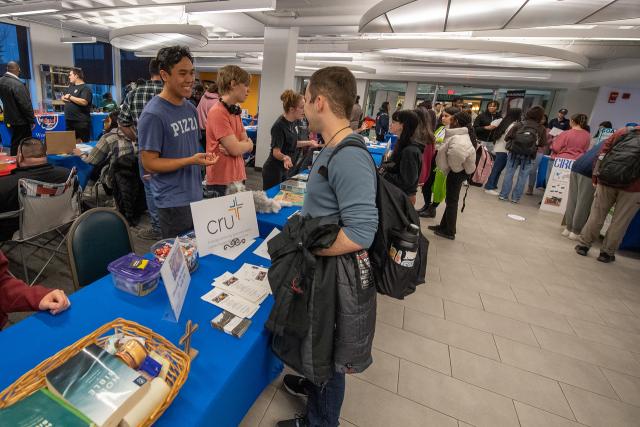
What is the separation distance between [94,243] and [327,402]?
1262mm

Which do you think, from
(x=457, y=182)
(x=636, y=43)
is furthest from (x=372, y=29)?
(x=636, y=43)

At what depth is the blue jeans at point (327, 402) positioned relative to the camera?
51.3 inches

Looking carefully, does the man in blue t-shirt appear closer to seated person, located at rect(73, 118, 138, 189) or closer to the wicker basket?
the wicker basket

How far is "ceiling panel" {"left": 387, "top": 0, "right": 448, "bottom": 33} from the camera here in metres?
3.30

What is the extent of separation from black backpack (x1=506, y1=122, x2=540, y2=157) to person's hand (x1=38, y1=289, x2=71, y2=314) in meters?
6.77

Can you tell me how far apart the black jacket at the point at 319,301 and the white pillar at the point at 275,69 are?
5.63m

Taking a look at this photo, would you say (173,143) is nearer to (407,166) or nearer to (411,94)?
(407,166)

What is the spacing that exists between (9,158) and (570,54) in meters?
8.26

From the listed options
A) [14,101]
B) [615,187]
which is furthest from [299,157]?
[14,101]

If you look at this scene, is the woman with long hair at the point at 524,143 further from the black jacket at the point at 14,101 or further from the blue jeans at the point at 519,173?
the black jacket at the point at 14,101

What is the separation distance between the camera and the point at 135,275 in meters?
A: 1.17

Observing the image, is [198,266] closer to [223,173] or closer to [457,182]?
[223,173]

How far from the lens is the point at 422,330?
239cm

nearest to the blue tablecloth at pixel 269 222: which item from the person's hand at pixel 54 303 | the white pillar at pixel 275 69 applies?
the person's hand at pixel 54 303
